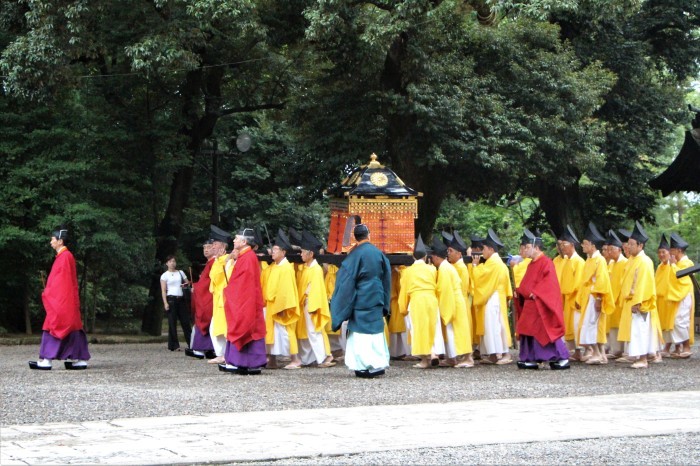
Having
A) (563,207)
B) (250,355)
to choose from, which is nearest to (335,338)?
(250,355)

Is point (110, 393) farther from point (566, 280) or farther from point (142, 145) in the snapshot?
point (142, 145)

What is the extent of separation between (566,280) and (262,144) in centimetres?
1343

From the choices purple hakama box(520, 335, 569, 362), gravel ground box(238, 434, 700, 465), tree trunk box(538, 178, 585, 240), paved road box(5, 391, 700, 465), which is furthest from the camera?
tree trunk box(538, 178, 585, 240)

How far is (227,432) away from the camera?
8734mm

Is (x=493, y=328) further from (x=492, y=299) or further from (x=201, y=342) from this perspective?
(x=201, y=342)

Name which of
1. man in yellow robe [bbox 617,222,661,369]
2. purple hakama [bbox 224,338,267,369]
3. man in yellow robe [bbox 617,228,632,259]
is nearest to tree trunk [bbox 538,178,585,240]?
→ man in yellow robe [bbox 617,228,632,259]

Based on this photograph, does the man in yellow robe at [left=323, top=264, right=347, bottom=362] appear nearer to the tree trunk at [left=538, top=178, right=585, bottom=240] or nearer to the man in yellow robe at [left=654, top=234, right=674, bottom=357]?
the man in yellow robe at [left=654, top=234, right=674, bottom=357]

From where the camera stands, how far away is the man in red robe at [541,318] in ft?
49.4

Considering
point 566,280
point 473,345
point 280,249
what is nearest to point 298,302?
point 280,249

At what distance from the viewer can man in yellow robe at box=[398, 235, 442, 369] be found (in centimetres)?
1561

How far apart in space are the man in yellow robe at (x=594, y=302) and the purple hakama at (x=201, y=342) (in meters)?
6.02

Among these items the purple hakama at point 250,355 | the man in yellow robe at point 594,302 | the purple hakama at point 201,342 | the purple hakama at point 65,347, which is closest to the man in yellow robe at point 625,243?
the man in yellow robe at point 594,302

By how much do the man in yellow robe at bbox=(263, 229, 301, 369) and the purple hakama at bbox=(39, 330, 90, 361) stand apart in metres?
2.60

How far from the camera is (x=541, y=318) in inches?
594
